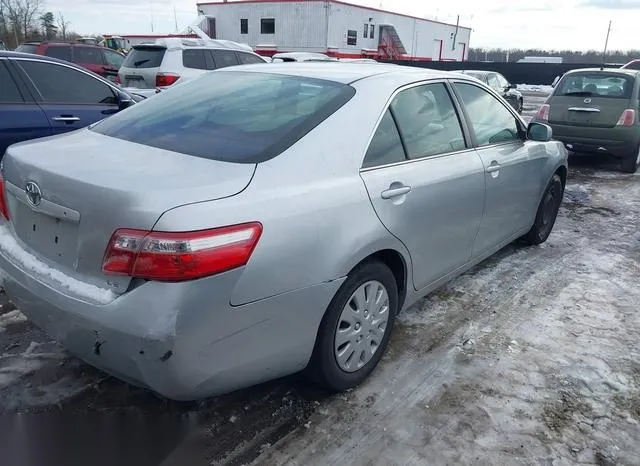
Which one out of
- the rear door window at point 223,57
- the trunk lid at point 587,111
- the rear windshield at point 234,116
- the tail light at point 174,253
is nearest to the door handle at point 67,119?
the rear windshield at point 234,116

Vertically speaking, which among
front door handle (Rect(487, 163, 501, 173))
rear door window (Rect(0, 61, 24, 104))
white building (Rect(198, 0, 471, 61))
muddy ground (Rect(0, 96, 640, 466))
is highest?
white building (Rect(198, 0, 471, 61))

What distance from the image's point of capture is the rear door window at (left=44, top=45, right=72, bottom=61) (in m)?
14.3

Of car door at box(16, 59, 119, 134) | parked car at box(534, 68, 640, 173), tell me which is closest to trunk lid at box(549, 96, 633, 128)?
Answer: parked car at box(534, 68, 640, 173)

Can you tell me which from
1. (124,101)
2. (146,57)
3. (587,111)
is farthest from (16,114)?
Answer: (587,111)

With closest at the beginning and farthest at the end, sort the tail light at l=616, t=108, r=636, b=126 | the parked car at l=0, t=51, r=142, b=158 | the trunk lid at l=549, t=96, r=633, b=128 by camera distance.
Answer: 1. the parked car at l=0, t=51, r=142, b=158
2. the tail light at l=616, t=108, r=636, b=126
3. the trunk lid at l=549, t=96, r=633, b=128

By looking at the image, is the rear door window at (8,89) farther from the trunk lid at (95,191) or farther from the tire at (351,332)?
the tire at (351,332)

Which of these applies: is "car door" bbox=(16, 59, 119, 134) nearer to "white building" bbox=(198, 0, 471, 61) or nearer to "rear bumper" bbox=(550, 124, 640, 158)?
"rear bumper" bbox=(550, 124, 640, 158)

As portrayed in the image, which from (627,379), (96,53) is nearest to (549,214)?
(627,379)

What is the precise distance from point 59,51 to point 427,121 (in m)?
14.2

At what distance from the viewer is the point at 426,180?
3.10 meters

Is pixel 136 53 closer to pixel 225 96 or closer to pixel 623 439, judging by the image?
pixel 225 96

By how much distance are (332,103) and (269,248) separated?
0.99m

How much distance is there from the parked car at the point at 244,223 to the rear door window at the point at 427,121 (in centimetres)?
1

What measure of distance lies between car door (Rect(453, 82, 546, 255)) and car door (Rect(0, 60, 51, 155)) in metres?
3.90
